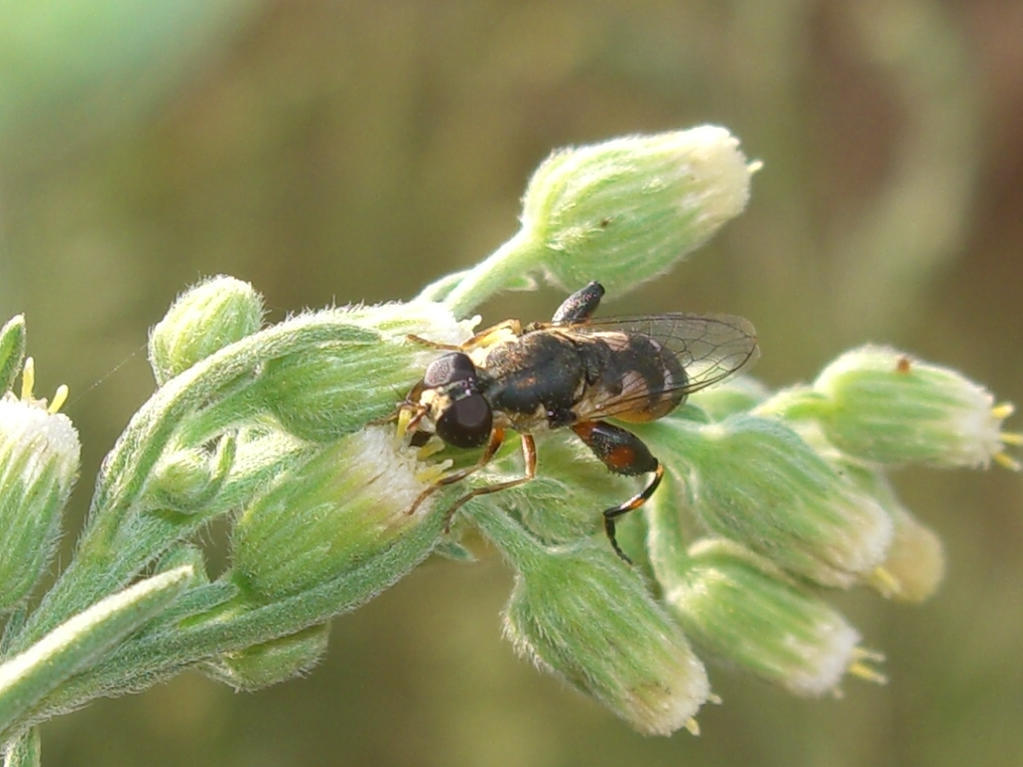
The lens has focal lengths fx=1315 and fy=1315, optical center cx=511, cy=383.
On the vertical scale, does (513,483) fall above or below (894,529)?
above

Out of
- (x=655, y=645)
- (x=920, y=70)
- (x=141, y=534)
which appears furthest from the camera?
(x=920, y=70)

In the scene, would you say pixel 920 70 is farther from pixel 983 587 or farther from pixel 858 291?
pixel 983 587

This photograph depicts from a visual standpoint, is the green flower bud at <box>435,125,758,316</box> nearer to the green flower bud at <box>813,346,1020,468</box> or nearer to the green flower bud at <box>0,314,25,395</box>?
the green flower bud at <box>813,346,1020,468</box>

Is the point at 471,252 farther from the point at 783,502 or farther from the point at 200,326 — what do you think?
the point at 200,326

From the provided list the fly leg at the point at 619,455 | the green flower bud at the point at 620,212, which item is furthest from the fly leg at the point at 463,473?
the green flower bud at the point at 620,212

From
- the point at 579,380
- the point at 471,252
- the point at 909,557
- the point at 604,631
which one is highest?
the point at 579,380

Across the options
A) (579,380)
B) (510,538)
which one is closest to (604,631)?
(510,538)

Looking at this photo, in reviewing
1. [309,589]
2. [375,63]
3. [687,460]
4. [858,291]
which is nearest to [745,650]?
[687,460]

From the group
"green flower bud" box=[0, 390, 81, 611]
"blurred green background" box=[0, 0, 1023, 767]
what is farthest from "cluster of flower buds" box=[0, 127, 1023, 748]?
"blurred green background" box=[0, 0, 1023, 767]
